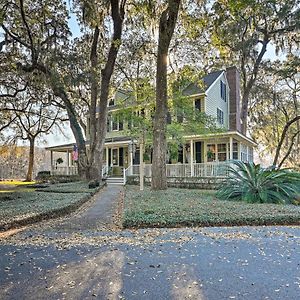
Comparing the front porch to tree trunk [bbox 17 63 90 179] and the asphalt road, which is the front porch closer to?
tree trunk [bbox 17 63 90 179]

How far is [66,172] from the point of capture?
27172 mm

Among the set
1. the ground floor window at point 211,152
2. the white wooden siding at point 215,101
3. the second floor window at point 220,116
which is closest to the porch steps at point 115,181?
the ground floor window at point 211,152

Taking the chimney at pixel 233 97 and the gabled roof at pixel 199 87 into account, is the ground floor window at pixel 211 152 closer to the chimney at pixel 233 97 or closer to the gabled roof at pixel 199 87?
the gabled roof at pixel 199 87

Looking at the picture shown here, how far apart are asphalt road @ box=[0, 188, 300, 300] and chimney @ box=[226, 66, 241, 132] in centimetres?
1797

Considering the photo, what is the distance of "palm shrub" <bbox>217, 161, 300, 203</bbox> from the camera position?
11.1m

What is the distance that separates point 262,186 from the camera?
11.4 meters

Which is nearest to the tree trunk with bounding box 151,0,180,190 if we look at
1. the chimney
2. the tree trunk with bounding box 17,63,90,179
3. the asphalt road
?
the tree trunk with bounding box 17,63,90,179

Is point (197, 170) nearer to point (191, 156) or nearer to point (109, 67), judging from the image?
point (191, 156)

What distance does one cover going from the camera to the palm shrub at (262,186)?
1108 centimetres

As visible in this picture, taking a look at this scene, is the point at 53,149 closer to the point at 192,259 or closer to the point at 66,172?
the point at 66,172

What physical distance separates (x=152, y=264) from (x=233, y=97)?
21675 millimetres

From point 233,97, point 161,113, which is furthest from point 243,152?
point 161,113

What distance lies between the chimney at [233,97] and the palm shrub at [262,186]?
1214 cm

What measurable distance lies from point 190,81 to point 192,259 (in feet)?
47.4
